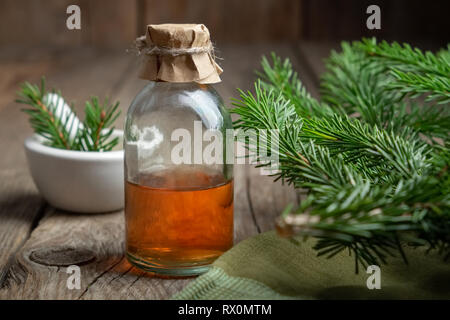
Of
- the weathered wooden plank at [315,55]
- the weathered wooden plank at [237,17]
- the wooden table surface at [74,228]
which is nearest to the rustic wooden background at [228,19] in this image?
the weathered wooden plank at [237,17]

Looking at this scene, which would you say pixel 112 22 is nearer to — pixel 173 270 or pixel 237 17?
pixel 237 17

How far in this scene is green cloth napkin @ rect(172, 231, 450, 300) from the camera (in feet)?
1.73

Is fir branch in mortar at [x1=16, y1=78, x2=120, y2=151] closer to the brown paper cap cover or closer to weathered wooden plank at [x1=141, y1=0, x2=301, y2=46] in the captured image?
the brown paper cap cover

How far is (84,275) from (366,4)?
1.56 m

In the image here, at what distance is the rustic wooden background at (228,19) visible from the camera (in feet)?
6.47

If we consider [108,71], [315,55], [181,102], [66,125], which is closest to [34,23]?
[108,71]

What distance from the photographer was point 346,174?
20.6 inches

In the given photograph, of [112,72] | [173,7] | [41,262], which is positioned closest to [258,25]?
[173,7]

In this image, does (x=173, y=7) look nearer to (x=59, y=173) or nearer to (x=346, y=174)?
(x=59, y=173)

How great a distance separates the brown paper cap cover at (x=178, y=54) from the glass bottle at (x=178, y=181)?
29 millimetres

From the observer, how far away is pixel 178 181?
2.04 ft

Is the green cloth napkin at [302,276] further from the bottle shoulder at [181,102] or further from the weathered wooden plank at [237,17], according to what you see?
the weathered wooden plank at [237,17]

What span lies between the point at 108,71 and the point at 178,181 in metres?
1.03

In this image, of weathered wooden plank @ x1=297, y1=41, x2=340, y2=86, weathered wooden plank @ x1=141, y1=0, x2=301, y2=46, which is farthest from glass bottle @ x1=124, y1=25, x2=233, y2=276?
weathered wooden plank @ x1=141, y1=0, x2=301, y2=46
